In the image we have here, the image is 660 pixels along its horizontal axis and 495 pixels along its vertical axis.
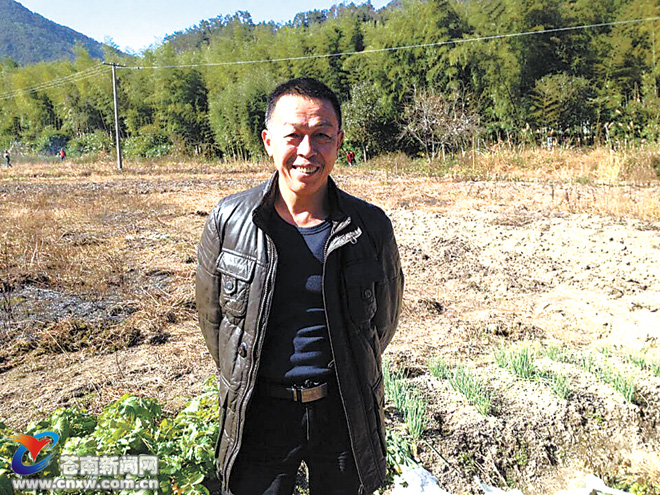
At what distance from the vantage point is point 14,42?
170750mm

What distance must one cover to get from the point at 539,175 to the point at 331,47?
12.3 meters

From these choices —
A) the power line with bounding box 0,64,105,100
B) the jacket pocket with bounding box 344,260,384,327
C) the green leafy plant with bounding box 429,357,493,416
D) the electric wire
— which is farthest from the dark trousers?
the power line with bounding box 0,64,105,100

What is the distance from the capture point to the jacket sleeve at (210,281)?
145cm

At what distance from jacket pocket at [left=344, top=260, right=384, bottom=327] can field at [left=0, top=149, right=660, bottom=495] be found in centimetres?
121

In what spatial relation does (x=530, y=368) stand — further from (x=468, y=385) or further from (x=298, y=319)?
(x=298, y=319)

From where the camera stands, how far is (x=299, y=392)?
1347 millimetres

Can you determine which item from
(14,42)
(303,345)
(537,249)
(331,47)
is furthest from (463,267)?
(14,42)

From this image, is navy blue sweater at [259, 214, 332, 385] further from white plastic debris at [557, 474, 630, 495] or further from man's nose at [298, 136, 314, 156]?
white plastic debris at [557, 474, 630, 495]

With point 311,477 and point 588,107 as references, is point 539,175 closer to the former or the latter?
point 588,107

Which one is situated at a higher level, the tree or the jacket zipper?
the tree

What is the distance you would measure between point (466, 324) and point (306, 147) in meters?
3.01

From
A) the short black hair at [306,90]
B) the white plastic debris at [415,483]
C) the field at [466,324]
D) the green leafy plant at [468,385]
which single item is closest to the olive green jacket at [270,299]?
the short black hair at [306,90]

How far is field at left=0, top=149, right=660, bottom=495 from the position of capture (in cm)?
249

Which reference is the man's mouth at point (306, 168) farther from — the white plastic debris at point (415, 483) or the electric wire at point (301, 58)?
the electric wire at point (301, 58)
